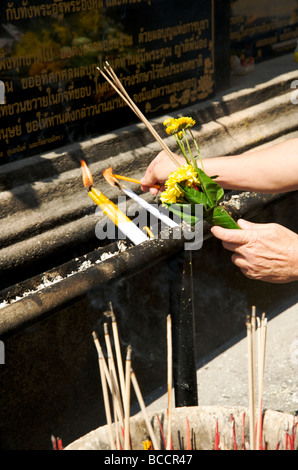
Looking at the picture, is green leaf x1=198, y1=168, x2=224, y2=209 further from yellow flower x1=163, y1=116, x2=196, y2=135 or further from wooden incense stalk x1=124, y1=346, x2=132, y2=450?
wooden incense stalk x1=124, y1=346, x2=132, y2=450

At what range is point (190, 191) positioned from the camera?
7.20 feet

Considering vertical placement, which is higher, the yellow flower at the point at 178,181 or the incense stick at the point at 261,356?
the yellow flower at the point at 178,181

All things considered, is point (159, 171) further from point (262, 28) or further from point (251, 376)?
point (262, 28)

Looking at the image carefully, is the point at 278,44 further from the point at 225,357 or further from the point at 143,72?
the point at 225,357

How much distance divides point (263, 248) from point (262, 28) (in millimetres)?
4716

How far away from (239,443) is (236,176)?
52.2 inches

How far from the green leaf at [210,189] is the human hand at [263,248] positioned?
3.9 inches

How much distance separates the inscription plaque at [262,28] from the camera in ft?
20.1

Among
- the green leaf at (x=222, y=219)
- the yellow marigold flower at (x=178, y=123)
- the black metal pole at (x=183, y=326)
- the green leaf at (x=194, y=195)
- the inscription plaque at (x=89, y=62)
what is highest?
the inscription plaque at (x=89, y=62)

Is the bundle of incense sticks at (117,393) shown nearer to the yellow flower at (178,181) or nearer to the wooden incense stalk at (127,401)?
the wooden incense stalk at (127,401)

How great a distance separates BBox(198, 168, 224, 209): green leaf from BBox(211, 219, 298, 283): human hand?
10 centimetres

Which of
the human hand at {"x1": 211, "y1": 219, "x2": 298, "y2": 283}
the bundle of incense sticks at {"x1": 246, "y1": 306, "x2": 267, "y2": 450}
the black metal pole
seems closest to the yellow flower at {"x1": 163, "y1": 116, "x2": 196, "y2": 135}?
the human hand at {"x1": 211, "y1": 219, "x2": 298, "y2": 283}

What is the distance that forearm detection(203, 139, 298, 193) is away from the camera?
2.87 metres

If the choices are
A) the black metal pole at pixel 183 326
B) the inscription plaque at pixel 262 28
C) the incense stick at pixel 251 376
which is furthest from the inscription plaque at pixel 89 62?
the incense stick at pixel 251 376
